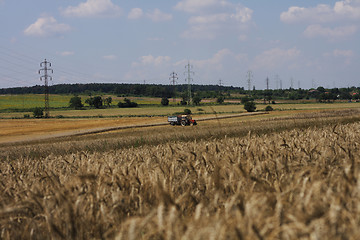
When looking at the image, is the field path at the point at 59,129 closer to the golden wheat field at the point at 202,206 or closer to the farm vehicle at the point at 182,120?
the farm vehicle at the point at 182,120

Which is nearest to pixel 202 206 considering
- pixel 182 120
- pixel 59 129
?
pixel 182 120

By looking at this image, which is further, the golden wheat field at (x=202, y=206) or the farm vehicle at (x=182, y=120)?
the farm vehicle at (x=182, y=120)

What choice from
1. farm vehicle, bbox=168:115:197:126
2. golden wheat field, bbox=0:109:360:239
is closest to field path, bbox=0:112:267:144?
farm vehicle, bbox=168:115:197:126

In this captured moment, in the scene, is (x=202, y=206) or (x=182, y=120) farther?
(x=182, y=120)

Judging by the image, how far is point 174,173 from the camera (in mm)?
3482

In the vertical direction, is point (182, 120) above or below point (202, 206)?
below

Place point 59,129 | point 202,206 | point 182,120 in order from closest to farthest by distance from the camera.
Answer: point 202,206, point 182,120, point 59,129

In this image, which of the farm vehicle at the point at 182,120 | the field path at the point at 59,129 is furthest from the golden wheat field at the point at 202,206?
the farm vehicle at the point at 182,120

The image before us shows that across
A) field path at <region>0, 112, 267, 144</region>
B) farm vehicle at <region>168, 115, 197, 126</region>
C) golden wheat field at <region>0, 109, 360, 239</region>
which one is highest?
golden wheat field at <region>0, 109, 360, 239</region>

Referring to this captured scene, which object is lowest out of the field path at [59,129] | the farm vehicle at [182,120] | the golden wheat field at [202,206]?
the field path at [59,129]

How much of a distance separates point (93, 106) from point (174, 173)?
405 ft

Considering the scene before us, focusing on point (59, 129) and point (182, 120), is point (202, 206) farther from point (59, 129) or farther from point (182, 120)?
point (59, 129)

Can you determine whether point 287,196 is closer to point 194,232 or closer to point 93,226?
point 194,232

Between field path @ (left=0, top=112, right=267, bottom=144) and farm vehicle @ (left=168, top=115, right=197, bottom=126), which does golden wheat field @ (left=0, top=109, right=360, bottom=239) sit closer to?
field path @ (left=0, top=112, right=267, bottom=144)
